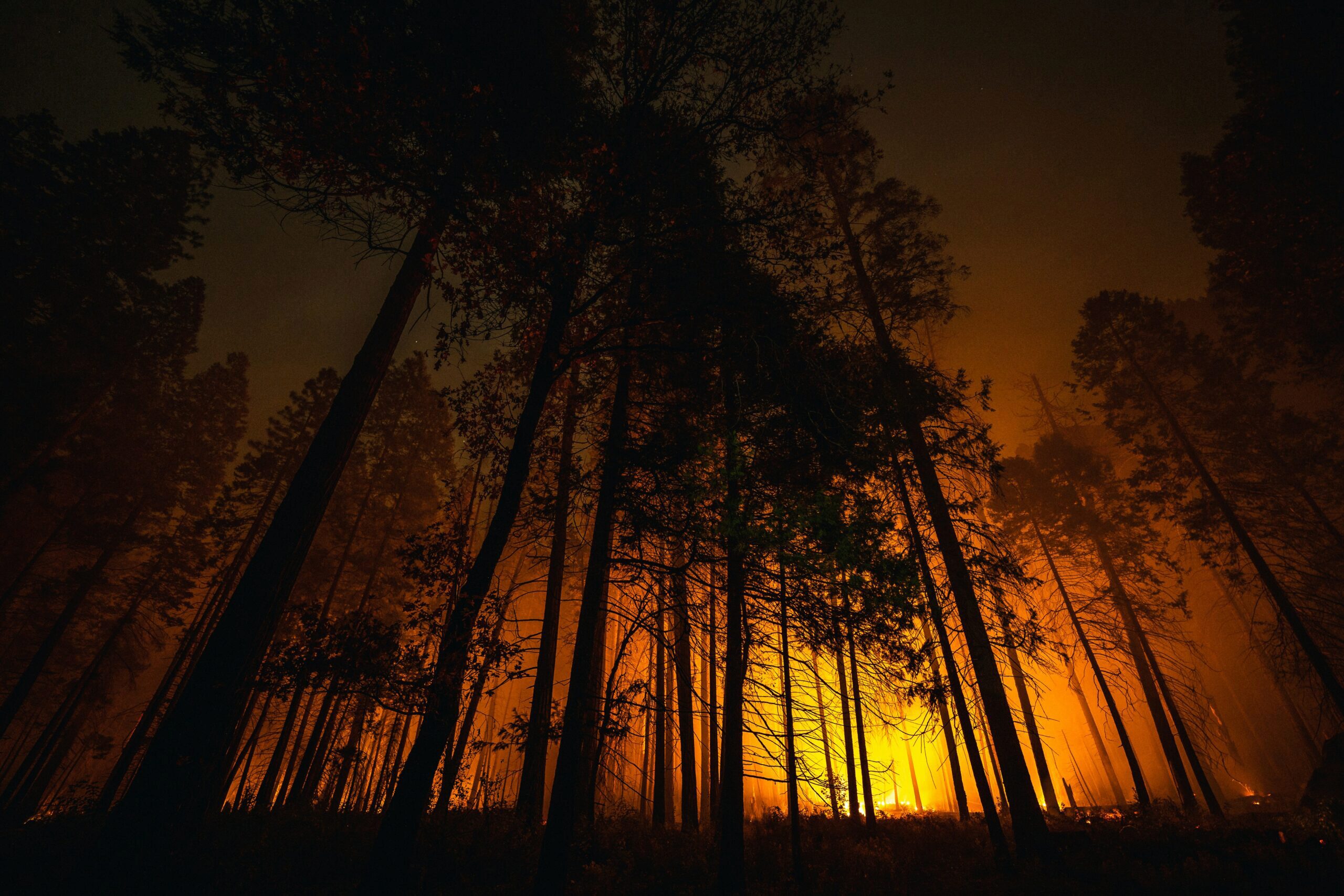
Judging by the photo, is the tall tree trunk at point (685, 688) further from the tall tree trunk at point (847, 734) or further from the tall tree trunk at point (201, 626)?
the tall tree trunk at point (201, 626)

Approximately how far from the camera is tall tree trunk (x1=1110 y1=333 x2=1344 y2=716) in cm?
1081

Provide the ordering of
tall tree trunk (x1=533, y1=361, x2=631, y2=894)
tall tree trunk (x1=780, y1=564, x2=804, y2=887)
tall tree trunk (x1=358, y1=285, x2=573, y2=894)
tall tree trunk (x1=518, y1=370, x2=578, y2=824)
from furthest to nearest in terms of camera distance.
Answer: tall tree trunk (x1=518, y1=370, x2=578, y2=824)
tall tree trunk (x1=780, y1=564, x2=804, y2=887)
tall tree trunk (x1=533, y1=361, x2=631, y2=894)
tall tree trunk (x1=358, y1=285, x2=573, y2=894)

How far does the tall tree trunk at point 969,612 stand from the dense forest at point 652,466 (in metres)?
0.08

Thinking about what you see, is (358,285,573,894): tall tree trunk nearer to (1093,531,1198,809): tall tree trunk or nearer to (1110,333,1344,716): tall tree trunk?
(1110,333,1344,716): tall tree trunk

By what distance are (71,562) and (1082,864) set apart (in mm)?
35048

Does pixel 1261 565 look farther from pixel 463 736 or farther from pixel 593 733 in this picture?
pixel 463 736

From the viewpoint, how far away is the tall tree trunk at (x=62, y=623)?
13.9 metres

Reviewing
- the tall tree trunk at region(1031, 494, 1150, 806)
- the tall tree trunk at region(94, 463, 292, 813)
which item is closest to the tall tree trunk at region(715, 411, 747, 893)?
the tall tree trunk at region(1031, 494, 1150, 806)

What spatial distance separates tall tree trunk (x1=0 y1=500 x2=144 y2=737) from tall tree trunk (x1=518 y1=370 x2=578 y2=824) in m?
16.4

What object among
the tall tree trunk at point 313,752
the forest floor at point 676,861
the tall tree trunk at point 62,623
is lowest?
the forest floor at point 676,861

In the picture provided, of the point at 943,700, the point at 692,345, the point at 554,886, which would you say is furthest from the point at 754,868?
the point at 692,345

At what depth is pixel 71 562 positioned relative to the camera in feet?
66.1

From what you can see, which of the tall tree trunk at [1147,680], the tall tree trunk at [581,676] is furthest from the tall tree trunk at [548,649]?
the tall tree trunk at [1147,680]

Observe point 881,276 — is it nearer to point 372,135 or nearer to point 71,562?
point 372,135
